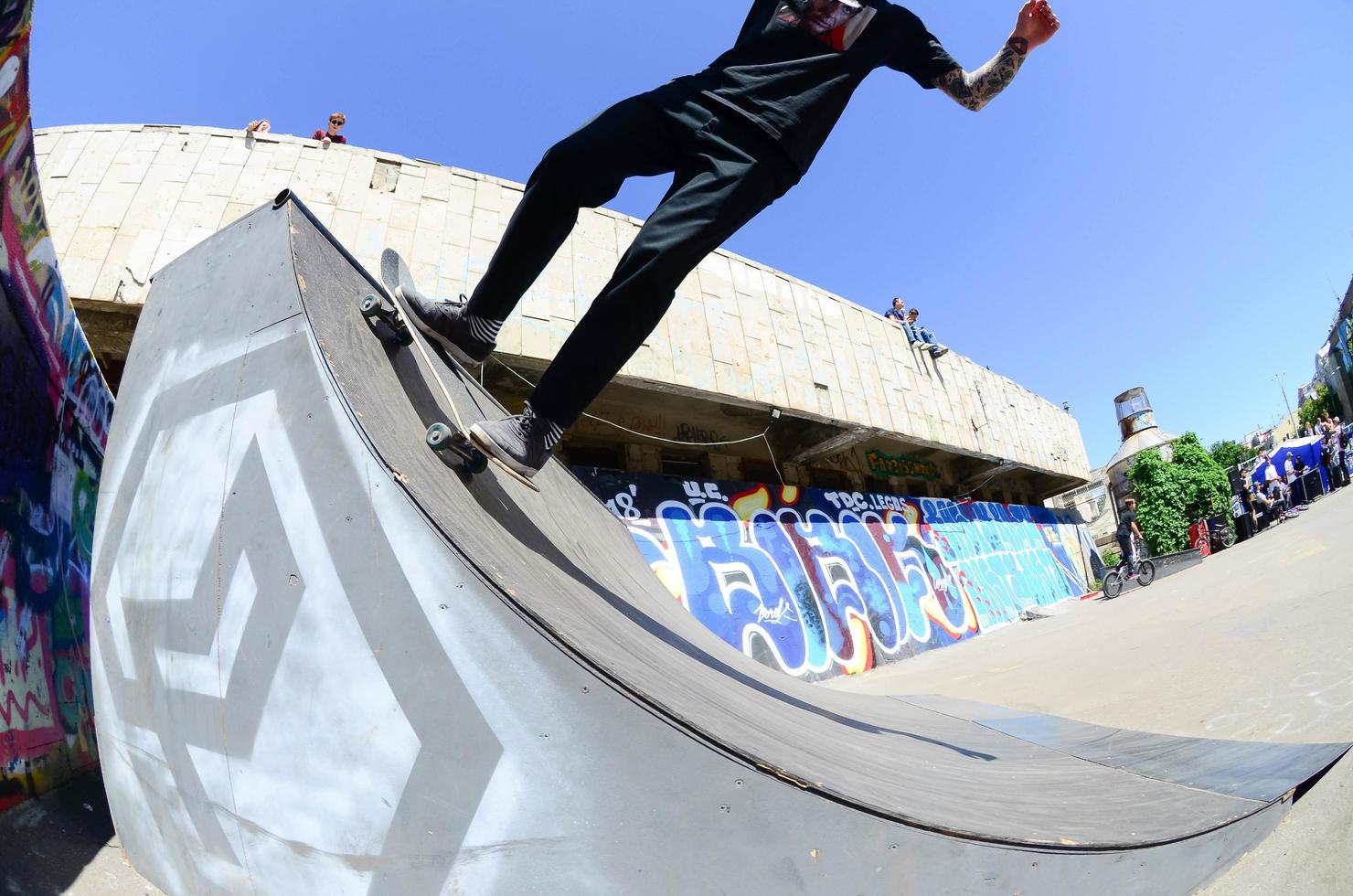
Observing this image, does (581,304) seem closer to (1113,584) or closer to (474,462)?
(474,462)

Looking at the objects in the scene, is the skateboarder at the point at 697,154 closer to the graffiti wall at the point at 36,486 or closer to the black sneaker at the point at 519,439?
the black sneaker at the point at 519,439

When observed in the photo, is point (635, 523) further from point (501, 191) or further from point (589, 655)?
point (589, 655)

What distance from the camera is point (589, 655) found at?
921 millimetres

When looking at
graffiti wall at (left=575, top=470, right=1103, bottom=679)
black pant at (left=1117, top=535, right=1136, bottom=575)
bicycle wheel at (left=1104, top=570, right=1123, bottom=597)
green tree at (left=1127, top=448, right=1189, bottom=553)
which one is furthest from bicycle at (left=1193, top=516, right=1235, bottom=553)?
bicycle wheel at (left=1104, top=570, right=1123, bottom=597)

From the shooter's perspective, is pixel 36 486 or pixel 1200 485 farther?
pixel 1200 485

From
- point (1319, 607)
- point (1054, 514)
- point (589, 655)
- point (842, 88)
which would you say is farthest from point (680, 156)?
point (1054, 514)

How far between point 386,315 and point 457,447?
1.51ft

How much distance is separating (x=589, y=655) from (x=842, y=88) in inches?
63.3

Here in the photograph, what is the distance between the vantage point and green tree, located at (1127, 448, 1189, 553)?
17.7 metres

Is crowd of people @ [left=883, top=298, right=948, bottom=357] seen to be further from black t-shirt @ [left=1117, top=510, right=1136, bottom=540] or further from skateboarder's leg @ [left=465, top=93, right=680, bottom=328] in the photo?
skateboarder's leg @ [left=465, top=93, right=680, bottom=328]

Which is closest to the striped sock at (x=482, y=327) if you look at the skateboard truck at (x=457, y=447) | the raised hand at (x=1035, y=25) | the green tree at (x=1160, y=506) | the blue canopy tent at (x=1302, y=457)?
the skateboard truck at (x=457, y=447)

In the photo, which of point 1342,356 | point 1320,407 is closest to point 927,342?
point 1342,356

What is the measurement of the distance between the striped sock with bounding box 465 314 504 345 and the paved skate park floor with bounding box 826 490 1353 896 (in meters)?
2.14

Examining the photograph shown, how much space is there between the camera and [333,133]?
26.6ft
